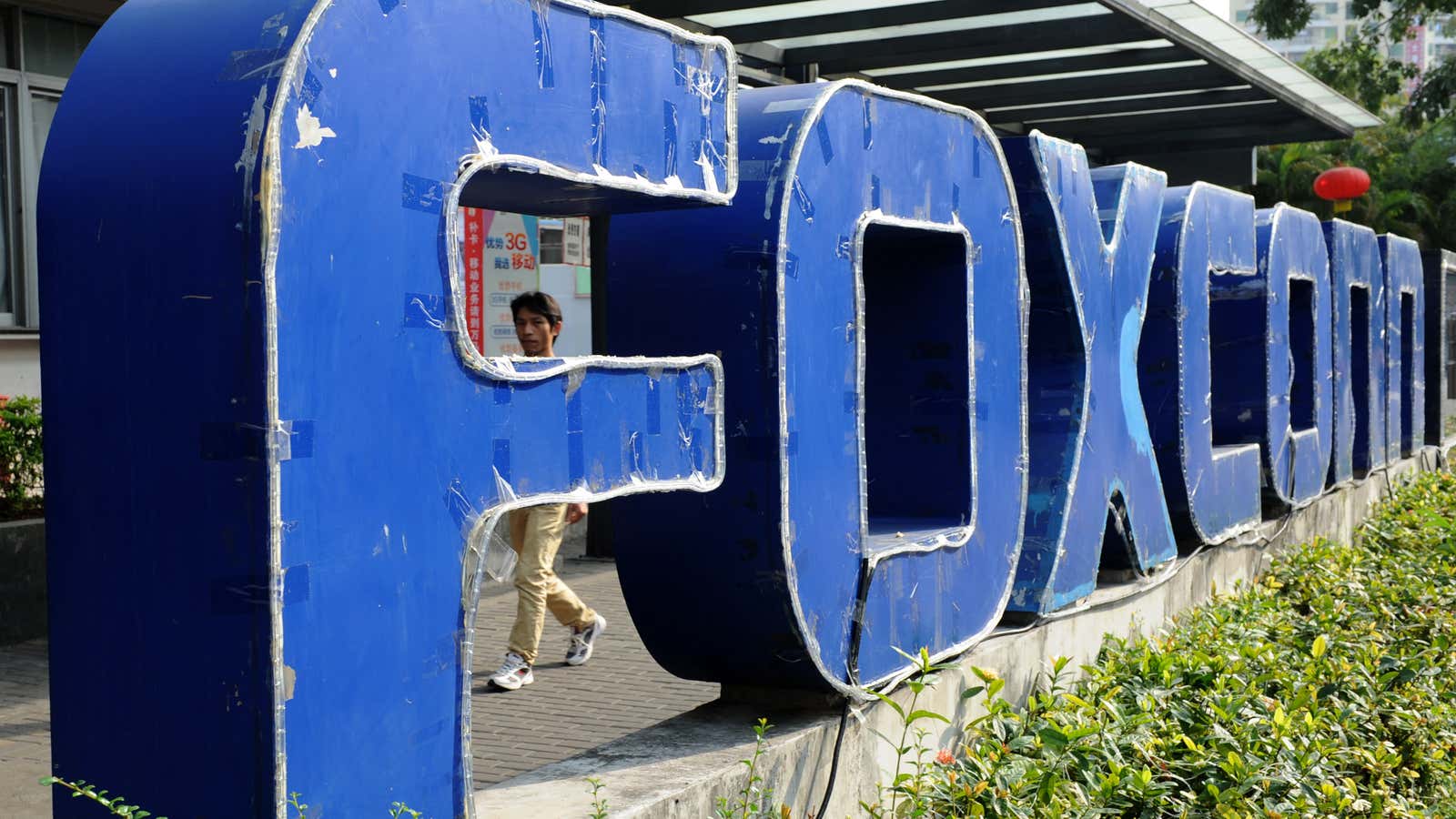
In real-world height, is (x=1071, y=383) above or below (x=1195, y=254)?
below

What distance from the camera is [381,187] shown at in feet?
9.91

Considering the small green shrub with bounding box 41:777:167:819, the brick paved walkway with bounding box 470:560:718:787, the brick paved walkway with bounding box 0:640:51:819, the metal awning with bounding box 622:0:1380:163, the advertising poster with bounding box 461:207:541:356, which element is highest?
the metal awning with bounding box 622:0:1380:163

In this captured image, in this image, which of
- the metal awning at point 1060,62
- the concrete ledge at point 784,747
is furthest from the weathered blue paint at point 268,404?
the metal awning at point 1060,62

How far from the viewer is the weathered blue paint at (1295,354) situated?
9.16 m

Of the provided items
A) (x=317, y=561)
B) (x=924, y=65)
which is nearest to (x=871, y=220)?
(x=317, y=561)

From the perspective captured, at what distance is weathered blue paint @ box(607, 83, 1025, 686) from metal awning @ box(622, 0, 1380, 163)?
9.53 ft

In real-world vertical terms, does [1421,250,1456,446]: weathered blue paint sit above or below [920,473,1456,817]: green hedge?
above

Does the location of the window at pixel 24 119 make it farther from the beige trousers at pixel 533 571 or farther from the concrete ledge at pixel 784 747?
the concrete ledge at pixel 784 747

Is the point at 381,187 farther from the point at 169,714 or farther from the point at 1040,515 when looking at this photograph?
the point at 1040,515

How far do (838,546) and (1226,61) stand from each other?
19.6ft

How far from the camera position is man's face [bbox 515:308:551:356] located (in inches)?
257

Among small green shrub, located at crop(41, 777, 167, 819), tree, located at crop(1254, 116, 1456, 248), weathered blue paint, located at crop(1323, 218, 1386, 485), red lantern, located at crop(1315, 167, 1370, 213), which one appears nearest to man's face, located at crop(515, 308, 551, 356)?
small green shrub, located at crop(41, 777, 167, 819)

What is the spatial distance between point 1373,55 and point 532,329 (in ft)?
72.2

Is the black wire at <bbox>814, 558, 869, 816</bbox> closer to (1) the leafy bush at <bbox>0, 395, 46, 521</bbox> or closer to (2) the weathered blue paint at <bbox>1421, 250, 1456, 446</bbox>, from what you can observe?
(1) the leafy bush at <bbox>0, 395, 46, 521</bbox>
